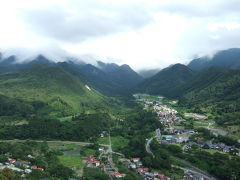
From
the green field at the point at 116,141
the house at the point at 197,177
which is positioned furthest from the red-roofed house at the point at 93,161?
the house at the point at 197,177

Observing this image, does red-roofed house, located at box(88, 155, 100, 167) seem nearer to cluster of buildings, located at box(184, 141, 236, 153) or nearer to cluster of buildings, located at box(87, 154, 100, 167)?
cluster of buildings, located at box(87, 154, 100, 167)

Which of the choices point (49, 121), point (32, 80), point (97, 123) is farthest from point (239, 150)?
point (32, 80)

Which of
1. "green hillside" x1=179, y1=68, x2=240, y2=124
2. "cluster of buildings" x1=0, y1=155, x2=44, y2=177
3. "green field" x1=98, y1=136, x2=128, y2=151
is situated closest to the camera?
"cluster of buildings" x1=0, y1=155, x2=44, y2=177

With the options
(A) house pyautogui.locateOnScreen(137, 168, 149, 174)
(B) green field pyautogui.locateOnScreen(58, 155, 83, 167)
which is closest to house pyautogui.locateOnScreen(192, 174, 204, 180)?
(A) house pyautogui.locateOnScreen(137, 168, 149, 174)

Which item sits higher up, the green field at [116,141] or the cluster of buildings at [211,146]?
the cluster of buildings at [211,146]

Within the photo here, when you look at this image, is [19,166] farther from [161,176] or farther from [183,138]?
[183,138]

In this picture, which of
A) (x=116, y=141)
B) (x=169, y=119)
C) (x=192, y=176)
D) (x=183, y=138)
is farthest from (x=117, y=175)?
(x=169, y=119)

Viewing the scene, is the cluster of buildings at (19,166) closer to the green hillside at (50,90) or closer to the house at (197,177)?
the house at (197,177)

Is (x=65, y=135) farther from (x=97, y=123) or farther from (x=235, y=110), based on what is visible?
(x=235, y=110)
